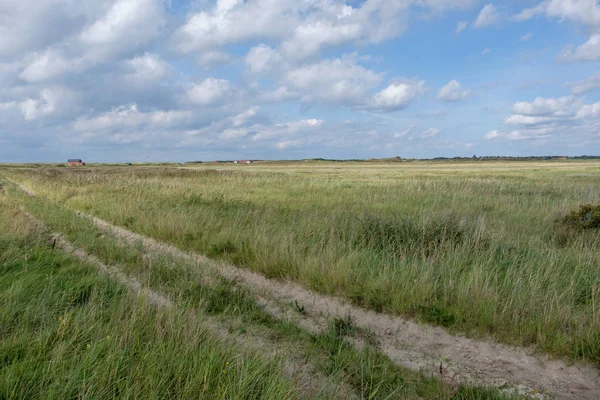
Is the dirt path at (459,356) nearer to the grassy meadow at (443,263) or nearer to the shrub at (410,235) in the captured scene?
the grassy meadow at (443,263)

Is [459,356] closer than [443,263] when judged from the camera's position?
Yes

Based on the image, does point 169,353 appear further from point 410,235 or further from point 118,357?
point 410,235

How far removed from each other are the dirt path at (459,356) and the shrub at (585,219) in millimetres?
6804

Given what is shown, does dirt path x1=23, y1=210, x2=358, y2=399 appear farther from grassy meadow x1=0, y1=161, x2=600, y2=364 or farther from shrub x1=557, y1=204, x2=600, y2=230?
shrub x1=557, y1=204, x2=600, y2=230

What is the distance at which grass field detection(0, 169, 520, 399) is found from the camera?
2.99m

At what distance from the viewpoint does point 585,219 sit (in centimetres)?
969

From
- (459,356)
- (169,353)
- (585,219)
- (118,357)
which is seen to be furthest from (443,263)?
(585,219)

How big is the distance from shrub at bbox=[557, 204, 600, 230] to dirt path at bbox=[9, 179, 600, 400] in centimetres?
680

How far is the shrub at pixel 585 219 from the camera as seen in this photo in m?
9.46

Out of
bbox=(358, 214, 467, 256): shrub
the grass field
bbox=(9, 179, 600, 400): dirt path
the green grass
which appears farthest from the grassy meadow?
the green grass

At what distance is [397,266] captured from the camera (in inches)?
257

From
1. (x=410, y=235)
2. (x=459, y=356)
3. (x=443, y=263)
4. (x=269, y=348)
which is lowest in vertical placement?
(x=459, y=356)

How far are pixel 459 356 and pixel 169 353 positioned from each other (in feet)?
10.6

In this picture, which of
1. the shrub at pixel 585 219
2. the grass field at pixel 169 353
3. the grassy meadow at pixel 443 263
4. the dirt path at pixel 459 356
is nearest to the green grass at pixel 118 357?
the grass field at pixel 169 353
